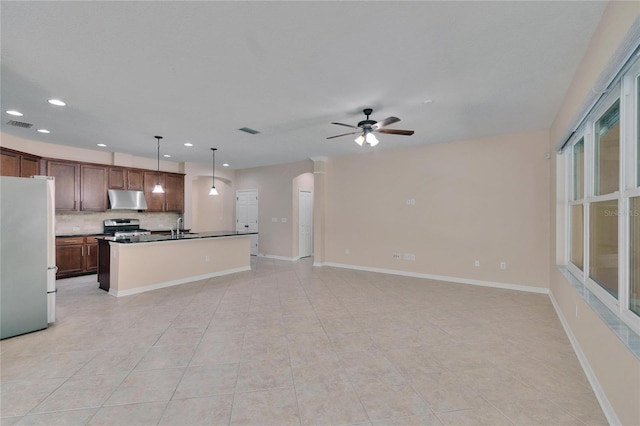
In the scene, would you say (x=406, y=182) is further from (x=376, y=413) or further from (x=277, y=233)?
(x=376, y=413)

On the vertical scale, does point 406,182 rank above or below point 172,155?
below

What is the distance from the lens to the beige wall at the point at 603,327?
5.41ft

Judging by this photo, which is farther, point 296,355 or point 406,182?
point 406,182

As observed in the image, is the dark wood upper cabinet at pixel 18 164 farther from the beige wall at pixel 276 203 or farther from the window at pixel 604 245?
the window at pixel 604 245

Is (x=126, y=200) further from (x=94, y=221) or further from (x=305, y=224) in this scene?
(x=305, y=224)

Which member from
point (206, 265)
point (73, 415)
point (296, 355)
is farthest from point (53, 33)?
point (206, 265)

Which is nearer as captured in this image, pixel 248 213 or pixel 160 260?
pixel 160 260

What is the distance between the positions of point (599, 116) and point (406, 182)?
12.6 ft

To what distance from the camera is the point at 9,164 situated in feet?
16.1

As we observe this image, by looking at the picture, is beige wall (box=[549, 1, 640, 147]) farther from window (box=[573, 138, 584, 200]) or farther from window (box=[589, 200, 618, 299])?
window (box=[589, 200, 618, 299])

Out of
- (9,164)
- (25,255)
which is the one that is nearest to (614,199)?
(25,255)

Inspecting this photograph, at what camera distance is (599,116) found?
2598 mm

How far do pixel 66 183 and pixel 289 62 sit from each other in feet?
19.8

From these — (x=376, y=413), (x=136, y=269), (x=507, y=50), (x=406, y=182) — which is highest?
(x=507, y=50)
